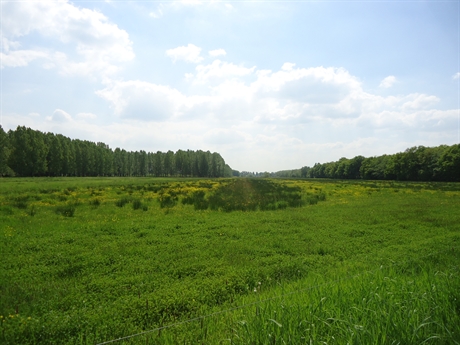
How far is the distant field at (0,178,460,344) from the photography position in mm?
3609

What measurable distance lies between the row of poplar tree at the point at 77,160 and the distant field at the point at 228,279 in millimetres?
69702

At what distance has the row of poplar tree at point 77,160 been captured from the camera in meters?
67.2

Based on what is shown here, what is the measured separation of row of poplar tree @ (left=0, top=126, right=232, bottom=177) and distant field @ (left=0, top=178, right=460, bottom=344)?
229 ft

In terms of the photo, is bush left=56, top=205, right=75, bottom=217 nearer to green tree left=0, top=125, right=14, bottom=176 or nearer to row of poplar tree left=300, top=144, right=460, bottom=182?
green tree left=0, top=125, right=14, bottom=176

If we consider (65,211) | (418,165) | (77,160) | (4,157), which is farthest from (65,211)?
(418,165)

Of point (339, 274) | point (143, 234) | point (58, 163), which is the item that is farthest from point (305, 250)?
point (58, 163)

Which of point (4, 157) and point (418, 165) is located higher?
point (4, 157)

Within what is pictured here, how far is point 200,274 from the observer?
22.4 feet

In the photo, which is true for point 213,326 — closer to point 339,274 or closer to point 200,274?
point 200,274

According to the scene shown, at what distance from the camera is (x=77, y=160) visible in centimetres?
8850

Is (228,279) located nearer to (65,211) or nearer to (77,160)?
(65,211)

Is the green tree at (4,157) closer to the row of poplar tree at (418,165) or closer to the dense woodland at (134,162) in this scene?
the dense woodland at (134,162)

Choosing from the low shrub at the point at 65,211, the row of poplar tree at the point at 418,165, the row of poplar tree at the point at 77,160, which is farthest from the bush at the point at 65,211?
the row of poplar tree at the point at 418,165

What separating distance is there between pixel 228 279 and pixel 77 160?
100423 millimetres
